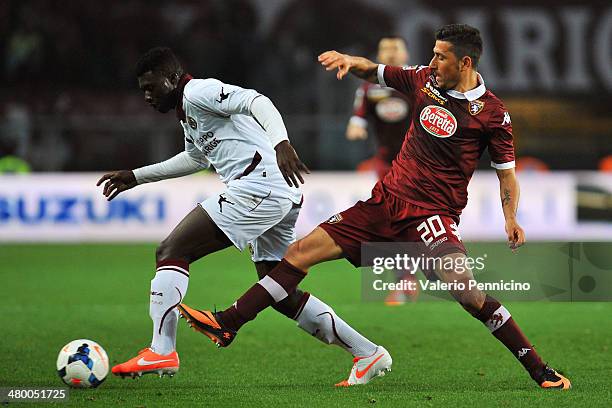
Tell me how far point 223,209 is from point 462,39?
1574 mm

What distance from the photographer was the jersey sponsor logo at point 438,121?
5.93m

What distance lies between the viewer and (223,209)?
6.11m

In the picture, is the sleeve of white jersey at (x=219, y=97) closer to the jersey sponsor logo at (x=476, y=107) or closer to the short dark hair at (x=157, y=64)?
the short dark hair at (x=157, y=64)

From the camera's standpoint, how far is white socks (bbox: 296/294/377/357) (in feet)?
20.7

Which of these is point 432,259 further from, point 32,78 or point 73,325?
point 32,78

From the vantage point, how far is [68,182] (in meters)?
15.1

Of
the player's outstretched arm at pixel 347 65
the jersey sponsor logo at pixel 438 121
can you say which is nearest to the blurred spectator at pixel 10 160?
the player's outstretched arm at pixel 347 65

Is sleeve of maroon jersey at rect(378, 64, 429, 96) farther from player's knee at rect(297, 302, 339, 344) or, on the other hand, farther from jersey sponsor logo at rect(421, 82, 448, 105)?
player's knee at rect(297, 302, 339, 344)

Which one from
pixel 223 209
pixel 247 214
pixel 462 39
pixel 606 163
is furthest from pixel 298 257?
pixel 606 163

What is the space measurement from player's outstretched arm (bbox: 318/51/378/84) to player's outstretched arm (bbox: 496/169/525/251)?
0.89m

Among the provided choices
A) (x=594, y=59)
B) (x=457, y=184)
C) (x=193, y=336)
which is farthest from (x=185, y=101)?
(x=594, y=59)

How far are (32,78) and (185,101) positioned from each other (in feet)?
48.7

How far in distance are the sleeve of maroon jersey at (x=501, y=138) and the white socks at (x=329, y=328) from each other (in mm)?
1286

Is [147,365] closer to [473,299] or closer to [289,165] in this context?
[289,165]
